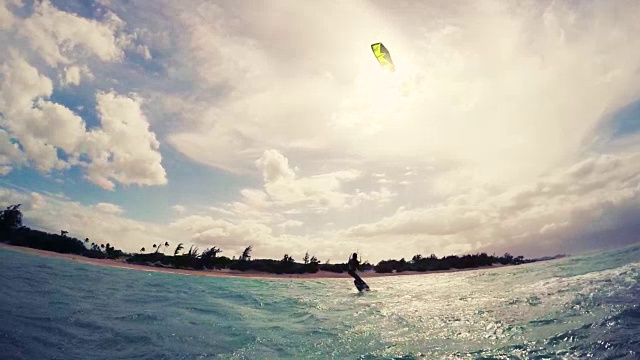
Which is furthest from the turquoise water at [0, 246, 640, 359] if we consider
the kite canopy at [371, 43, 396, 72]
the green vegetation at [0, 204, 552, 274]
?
the green vegetation at [0, 204, 552, 274]

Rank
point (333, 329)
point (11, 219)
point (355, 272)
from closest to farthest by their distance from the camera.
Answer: point (333, 329)
point (355, 272)
point (11, 219)

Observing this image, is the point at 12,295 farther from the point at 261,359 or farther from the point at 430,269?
the point at 430,269

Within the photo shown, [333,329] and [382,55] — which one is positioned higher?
[382,55]

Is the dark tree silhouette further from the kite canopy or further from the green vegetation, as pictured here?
the kite canopy

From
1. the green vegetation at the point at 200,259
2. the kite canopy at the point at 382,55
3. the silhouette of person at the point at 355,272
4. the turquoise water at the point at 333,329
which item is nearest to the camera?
the turquoise water at the point at 333,329

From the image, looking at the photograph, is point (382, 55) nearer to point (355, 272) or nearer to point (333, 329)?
point (333, 329)

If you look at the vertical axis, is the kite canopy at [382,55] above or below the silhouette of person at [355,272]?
above

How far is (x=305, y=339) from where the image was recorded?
10617 mm

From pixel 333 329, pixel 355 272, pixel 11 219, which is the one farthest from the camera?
pixel 11 219

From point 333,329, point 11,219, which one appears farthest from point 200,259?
point 333,329

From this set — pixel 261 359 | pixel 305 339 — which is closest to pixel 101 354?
pixel 261 359

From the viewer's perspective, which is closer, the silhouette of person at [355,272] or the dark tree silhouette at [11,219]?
the silhouette of person at [355,272]

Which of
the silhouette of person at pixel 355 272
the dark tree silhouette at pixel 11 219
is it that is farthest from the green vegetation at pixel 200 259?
the silhouette of person at pixel 355 272

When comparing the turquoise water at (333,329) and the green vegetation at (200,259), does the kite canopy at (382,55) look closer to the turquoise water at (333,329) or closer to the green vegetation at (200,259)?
the turquoise water at (333,329)
